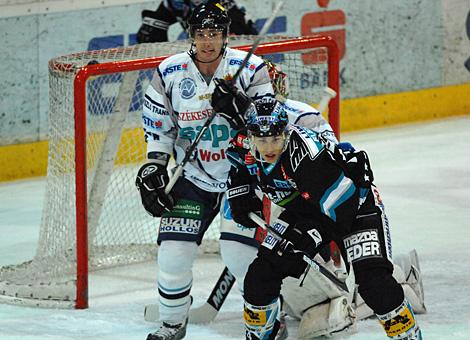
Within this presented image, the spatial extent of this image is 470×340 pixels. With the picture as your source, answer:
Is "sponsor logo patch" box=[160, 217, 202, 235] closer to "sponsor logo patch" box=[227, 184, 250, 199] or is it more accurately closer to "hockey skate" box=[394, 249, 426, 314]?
"sponsor logo patch" box=[227, 184, 250, 199]

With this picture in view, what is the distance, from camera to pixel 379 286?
12.8 feet

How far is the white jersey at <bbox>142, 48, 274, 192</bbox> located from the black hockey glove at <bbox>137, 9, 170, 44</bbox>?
69.2 inches

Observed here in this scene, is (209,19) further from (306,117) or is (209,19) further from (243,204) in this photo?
(243,204)

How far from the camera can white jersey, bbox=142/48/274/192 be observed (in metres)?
4.55

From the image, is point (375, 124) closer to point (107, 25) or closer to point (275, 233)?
point (107, 25)

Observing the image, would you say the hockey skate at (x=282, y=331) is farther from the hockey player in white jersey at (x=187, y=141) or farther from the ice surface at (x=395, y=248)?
the hockey player in white jersey at (x=187, y=141)

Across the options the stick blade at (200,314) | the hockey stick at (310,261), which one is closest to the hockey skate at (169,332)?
the stick blade at (200,314)

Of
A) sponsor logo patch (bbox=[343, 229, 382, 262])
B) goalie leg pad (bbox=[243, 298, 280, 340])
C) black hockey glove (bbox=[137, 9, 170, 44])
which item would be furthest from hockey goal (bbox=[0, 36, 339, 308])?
sponsor logo patch (bbox=[343, 229, 382, 262])

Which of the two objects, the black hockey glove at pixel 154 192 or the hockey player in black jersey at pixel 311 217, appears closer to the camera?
the hockey player in black jersey at pixel 311 217

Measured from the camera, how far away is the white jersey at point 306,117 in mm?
4336

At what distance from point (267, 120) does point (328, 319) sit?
0.94m

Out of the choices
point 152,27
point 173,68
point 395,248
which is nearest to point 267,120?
point 173,68

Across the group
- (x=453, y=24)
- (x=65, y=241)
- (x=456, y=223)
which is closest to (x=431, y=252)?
(x=456, y=223)

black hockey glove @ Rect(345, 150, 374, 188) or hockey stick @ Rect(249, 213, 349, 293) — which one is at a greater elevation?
black hockey glove @ Rect(345, 150, 374, 188)
